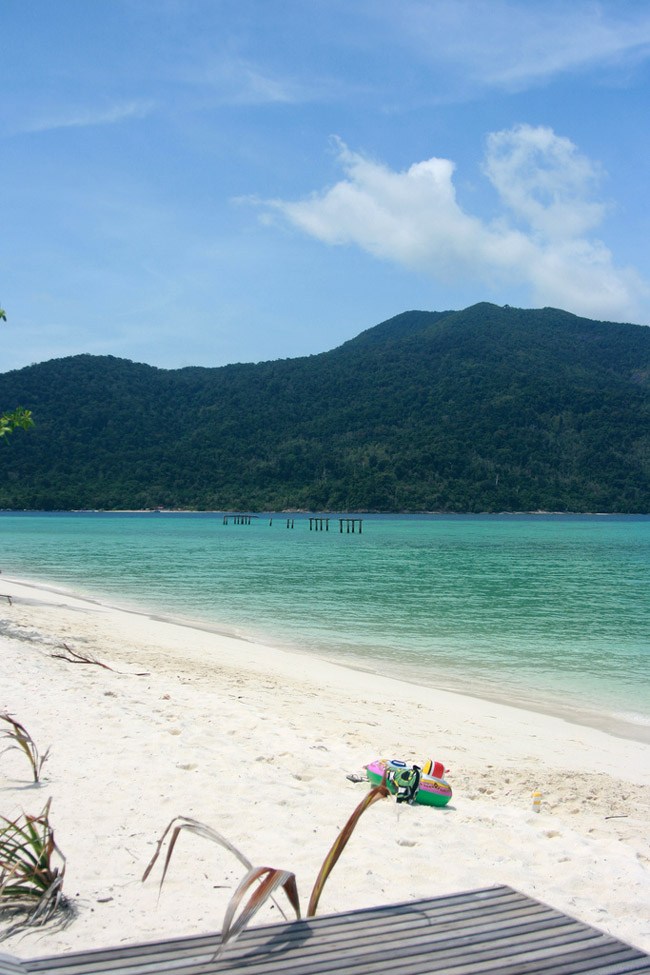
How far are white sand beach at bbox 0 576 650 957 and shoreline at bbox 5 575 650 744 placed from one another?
380 mm

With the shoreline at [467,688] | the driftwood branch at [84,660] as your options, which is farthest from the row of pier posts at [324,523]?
the driftwood branch at [84,660]

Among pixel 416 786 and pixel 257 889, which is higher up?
pixel 257 889

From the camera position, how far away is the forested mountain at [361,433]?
106 metres

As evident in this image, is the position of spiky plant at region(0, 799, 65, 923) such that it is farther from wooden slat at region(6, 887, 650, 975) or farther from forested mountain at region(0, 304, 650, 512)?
forested mountain at region(0, 304, 650, 512)

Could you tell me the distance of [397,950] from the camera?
251 centimetres

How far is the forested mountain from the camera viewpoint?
349 feet

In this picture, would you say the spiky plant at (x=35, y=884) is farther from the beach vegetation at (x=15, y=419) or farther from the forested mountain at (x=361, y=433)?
the forested mountain at (x=361, y=433)

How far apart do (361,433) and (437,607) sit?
101725 mm

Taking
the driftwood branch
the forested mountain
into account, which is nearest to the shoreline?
the driftwood branch

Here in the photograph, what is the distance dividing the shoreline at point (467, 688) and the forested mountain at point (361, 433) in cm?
9495

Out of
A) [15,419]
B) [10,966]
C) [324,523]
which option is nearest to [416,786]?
[10,966]

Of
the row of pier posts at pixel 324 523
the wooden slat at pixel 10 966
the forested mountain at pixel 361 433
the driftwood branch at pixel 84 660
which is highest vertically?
the forested mountain at pixel 361 433

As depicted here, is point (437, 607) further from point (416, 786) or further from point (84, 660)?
point (416, 786)

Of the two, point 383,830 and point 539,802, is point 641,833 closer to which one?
point 539,802
